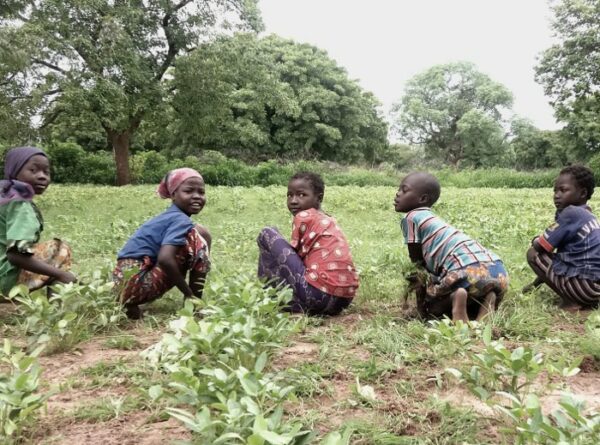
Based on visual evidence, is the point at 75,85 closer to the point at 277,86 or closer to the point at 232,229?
the point at 277,86

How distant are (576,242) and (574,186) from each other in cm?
43

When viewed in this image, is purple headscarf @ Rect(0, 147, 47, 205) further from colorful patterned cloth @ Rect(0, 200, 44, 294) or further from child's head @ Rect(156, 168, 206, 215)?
child's head @ Rect(156, 168, 206, 215)

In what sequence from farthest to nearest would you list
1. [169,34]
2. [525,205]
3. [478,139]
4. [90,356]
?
[478,139] → [169,34] → [525,205] → [90,356]

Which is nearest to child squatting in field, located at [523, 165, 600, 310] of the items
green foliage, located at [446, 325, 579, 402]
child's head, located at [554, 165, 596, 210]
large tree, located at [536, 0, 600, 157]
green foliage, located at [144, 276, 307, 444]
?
child's head, located at [554, 165, 596, 210]

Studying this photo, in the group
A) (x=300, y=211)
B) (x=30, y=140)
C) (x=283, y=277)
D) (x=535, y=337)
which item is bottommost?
(x=535, y=337)

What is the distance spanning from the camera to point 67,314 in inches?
109

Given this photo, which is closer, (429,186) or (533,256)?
(429,186)

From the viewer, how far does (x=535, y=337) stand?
3.14 metres

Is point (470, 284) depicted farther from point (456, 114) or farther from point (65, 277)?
point (456, 114)

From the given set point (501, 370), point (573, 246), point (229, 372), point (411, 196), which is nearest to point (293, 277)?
point (411, 196)

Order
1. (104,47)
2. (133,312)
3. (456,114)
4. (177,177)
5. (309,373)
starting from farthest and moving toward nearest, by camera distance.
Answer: (456,114)
(104,47)
(177,177)
(133,312)
(309,373)

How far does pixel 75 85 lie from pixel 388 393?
1508 cm

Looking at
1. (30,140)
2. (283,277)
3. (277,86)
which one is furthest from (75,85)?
(283,277)

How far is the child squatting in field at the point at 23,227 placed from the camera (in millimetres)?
3426
